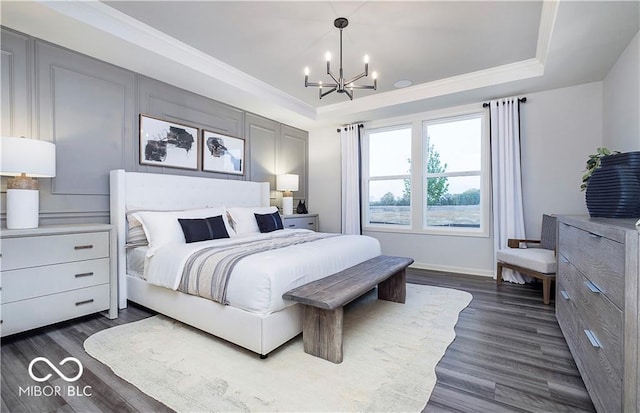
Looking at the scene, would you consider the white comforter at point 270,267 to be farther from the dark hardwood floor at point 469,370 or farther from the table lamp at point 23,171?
the table lamp at point 23,171

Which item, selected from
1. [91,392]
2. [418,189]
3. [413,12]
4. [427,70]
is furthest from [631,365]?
[418,189]

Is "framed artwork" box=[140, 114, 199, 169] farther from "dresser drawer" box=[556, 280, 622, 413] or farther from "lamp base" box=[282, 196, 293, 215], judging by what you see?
"dresser drawer" box=[556, 280, 622, 413]

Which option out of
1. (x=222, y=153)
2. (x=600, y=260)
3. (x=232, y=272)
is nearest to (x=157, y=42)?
(x=222, y=153)

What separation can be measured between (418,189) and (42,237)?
465 cm

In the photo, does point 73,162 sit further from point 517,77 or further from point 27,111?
point 517,77

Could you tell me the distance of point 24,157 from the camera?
7.51ft

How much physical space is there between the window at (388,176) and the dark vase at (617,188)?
3.09m

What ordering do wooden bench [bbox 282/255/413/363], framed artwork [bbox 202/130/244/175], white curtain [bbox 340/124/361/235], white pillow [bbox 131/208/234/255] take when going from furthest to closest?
white curtain [bbox 340/124/361/235] → framed artwork [bbox 202/130/244/175] → white pillow [bbox 131/208/234/255] → wooden bench [bbox 282/255/413/363]

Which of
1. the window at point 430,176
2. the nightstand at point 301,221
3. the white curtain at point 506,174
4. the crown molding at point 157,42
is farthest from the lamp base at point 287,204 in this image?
the white curtain at point 506,174

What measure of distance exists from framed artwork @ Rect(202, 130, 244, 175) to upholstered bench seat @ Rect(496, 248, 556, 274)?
3.90 meters

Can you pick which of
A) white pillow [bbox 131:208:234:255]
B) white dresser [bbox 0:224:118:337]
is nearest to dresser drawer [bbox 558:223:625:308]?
white pillow [bbox 131:208:234:255]

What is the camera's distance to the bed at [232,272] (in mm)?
2012

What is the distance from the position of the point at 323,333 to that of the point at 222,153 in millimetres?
3267

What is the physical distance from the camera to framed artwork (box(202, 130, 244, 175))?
420 cm
